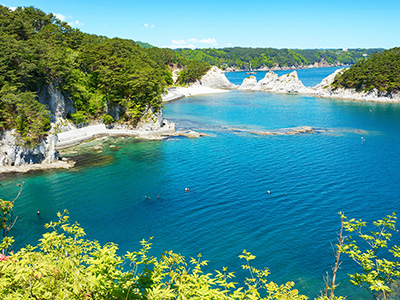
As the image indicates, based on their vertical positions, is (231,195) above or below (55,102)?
below

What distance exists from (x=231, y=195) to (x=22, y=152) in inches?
1465

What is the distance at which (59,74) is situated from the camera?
6300cm

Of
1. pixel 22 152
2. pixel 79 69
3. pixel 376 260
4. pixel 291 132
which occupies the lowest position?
pixel 291 132

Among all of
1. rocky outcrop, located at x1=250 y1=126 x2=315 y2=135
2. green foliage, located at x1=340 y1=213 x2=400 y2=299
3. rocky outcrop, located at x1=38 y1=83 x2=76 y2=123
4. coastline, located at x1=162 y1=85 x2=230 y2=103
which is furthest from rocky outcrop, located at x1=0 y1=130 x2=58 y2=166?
coastline, located at x1=162 y1=85 x2=230 y2=103

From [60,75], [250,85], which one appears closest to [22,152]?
[60,75]

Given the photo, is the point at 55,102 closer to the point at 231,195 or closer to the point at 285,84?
the point at 231,195

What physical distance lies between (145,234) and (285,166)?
98.1 ft

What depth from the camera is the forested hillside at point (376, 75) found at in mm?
122312

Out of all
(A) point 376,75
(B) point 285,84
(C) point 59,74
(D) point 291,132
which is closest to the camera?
(C) point 59,74

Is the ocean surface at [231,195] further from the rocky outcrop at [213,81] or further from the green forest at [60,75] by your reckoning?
the rocky outcrop at [213,81]

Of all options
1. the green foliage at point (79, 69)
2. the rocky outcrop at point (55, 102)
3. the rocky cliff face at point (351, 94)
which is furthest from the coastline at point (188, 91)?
the rocky outcrop at point (55, 102)

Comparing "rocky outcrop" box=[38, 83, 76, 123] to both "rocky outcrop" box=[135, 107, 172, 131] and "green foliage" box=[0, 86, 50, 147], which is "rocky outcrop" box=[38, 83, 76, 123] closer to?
"green foliage" box=[0, 86, 50, 147]

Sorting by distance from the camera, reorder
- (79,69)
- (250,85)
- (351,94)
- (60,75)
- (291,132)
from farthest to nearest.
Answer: (250,85) < (351,94) < (79,69) < (291,132) < (60,75)

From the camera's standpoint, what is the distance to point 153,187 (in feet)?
141
